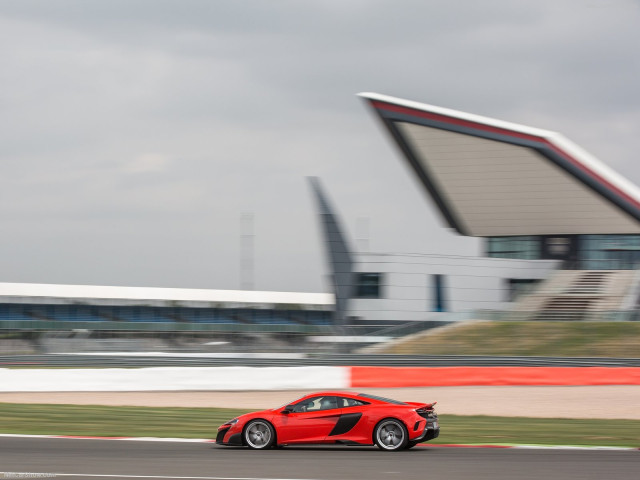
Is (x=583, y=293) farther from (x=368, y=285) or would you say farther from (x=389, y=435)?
(x=389, y=435)

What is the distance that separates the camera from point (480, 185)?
5309cm

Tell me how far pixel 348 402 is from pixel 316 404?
19.3 inches

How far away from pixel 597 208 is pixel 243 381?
35751 mm

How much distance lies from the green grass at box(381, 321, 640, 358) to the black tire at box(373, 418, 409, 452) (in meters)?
24.0

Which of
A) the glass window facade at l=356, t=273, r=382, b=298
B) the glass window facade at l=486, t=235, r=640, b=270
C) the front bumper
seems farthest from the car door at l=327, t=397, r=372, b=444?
the glass window facade at l=486, t=235, r=640, b=270

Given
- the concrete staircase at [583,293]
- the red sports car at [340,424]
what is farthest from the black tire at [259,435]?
the concrete staircase at [583,293]

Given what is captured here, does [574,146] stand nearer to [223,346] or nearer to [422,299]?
[422,299]

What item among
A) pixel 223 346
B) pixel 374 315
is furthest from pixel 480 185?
pixel 223 346

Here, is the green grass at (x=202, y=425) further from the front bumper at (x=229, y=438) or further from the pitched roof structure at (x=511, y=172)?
the pitched roof structure at (x=511, y=172)

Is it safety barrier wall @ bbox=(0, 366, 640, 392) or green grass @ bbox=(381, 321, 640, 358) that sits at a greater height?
green grass @ bbox=(381, 321, 640, 358)

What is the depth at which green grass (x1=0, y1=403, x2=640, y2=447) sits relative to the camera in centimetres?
1459

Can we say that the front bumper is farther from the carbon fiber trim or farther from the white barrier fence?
the white barrier fence

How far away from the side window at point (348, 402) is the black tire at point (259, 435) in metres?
1.09

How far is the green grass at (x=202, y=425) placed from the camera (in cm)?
1459
